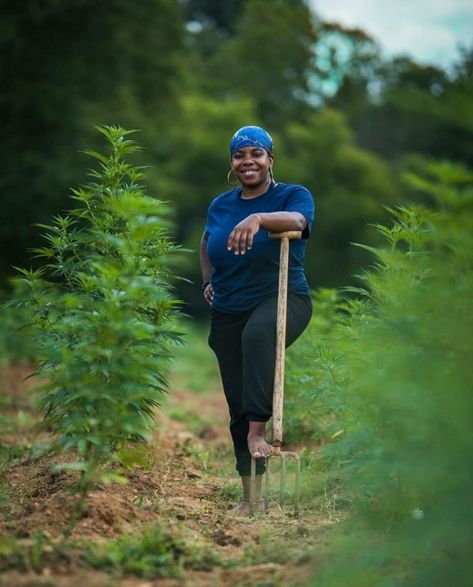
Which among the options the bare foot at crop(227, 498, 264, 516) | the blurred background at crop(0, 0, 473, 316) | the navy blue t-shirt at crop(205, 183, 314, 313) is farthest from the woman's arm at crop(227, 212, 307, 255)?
the blurred background at crop(0, 0, 473, 316)

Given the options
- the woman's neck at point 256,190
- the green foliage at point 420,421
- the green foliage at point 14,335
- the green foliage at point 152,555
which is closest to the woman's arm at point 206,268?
the woman's neck at point 256,190

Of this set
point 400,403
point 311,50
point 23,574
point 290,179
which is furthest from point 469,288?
point 311,50

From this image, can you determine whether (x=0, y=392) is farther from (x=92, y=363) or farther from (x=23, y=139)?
(x=23, y=139)

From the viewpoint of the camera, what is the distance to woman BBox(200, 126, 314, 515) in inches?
236

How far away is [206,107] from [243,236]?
46.8 metres

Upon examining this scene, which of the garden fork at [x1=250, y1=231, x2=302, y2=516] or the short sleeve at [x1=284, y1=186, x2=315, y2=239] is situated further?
the short sleeve at [x1=284, y1=186, x2=315, y2=239]

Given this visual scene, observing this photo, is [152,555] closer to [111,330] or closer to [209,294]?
[111,330]

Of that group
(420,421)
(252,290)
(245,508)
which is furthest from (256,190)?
(420,421)

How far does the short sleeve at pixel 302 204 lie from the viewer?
19.8 feet

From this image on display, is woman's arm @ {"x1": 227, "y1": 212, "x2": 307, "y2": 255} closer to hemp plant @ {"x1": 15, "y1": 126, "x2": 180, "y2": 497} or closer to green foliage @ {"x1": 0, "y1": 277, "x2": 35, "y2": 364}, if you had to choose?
hemp plant @ {"x1": 15, "y1": 126, "x2": 180, "y2": 497}

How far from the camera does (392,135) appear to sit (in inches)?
2185

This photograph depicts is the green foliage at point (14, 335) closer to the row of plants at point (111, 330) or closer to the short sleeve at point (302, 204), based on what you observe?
the row of plants at point (111, 330)

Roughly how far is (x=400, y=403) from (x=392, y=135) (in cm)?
5243

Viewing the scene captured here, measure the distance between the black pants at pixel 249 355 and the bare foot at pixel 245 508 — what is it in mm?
189
